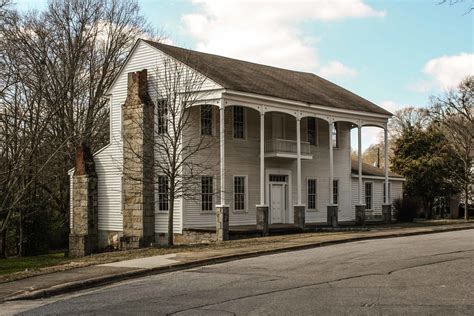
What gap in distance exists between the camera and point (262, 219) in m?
25.7

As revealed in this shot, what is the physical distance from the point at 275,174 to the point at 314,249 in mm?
11108

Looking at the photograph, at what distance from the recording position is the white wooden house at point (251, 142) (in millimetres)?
26797

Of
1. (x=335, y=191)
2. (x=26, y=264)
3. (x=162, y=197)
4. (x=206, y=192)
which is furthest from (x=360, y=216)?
(x=26, y=264)

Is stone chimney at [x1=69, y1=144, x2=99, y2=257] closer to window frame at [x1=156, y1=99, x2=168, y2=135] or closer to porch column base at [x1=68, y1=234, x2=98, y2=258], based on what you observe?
porch column base at [x1=68, y1=234, x2=98, y2=258]

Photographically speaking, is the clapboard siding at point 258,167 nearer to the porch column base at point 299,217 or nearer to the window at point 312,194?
the window at point 312,194

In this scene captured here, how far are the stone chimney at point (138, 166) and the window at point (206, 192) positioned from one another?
7.31ft

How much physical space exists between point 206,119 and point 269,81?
14.0 feet

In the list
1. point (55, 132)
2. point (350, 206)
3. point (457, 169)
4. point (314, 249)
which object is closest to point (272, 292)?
point (314, 249)

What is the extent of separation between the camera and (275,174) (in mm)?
30297

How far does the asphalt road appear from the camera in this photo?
31.4ft

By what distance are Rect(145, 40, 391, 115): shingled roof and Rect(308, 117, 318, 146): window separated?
4.79ft

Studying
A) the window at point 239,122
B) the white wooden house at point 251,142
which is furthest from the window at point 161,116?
the window at point 239,122

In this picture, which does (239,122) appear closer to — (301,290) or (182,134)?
(182,134)

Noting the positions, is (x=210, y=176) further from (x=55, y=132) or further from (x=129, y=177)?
(x=55, y=132)
